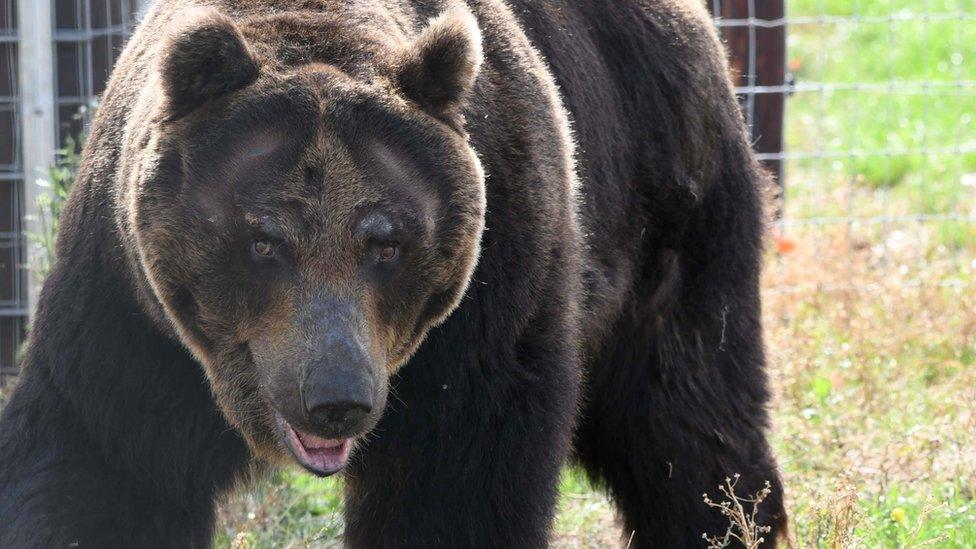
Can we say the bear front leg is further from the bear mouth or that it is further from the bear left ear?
the bear left ear

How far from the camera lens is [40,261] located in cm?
662

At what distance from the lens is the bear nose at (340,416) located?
3.48 metres

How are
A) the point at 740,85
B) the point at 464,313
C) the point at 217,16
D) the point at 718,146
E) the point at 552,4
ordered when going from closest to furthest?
the point at 217,16 < the point at 464,313 < the point at 552,4 < the point at 718,146 < the point at 740,85

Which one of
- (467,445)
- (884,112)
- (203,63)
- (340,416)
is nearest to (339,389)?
(340,416)

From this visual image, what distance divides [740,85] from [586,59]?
170 inches

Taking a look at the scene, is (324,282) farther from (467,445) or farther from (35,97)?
(35,97)

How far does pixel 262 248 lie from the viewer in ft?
12.0

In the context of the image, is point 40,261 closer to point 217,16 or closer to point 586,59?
point 586,59

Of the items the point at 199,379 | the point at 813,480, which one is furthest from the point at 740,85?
the point at 199,379

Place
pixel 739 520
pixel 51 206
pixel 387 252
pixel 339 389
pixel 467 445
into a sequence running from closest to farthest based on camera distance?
pixel 339 389
pixel 387 252
pixel 467 445
pixel 739 520
pixel 51 206

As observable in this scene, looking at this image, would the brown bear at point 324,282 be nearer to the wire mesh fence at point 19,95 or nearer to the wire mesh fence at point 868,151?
the wire mesh fence at point 19,95

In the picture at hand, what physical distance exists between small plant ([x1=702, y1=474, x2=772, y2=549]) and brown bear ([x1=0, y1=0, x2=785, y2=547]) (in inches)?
23.5

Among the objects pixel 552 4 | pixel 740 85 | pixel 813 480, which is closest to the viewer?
pixel 552 4

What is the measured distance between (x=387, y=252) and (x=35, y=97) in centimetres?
388
